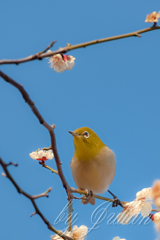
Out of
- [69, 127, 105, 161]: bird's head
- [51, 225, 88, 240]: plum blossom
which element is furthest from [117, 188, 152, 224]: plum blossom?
[69, 127, 105, 161]: bird's head

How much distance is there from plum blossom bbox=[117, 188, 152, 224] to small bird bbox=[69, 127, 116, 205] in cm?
110

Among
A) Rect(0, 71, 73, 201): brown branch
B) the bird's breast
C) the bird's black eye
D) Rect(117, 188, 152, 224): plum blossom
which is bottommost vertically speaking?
Rect(0, 71, 73, 201): brown branch

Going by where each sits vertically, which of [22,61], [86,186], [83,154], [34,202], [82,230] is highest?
[83,154]

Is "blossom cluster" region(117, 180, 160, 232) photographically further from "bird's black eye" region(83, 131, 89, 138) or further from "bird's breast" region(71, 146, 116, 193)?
"bird's black eye" region(83, 131, 89, 138)

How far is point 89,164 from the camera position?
4.43 meters

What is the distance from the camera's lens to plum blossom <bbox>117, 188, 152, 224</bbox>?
3.23m

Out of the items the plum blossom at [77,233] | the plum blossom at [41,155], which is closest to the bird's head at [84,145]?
the plum blossom at [41,155]

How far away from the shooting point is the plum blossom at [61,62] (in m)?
3.19

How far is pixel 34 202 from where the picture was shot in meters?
2.09

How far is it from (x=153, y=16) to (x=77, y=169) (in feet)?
8.37

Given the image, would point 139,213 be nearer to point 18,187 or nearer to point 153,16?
point 18,187

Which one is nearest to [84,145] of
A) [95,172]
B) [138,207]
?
[95,172]

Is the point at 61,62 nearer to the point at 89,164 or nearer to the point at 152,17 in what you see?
the point at 152,17

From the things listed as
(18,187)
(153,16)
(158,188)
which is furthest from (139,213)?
(153,16)
